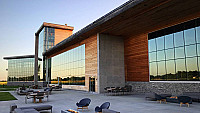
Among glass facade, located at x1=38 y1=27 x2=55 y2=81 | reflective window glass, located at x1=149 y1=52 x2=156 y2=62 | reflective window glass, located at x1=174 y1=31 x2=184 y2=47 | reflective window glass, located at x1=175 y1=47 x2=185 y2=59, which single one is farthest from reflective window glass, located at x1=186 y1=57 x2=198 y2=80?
glass facade, located at x1=38 y1=27 x2=55 y2=81

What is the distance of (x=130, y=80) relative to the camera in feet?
69.2

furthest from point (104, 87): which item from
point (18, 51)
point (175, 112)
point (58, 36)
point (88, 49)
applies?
point (18, 51)

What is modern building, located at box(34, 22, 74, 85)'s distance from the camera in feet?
121

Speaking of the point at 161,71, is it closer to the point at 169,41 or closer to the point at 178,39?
the point at 169,41

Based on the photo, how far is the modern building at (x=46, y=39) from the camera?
37031 millimetres

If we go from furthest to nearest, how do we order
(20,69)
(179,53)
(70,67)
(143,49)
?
(20,69) → (70,67) → (143,49) → (179,53)

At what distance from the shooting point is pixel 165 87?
54.3 feet

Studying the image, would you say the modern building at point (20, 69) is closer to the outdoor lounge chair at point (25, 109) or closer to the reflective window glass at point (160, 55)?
the reflective window glass at point (160, 55)

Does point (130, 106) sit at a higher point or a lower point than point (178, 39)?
lower

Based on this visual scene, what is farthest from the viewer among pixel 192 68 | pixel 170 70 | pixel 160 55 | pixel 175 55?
pixel 160 55

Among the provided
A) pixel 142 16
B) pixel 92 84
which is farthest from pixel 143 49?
pixel 92 84

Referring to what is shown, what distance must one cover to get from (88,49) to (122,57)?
4.57 meters

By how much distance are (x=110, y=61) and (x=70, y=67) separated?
32.6ft

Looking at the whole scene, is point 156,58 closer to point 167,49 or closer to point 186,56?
point 167,49
